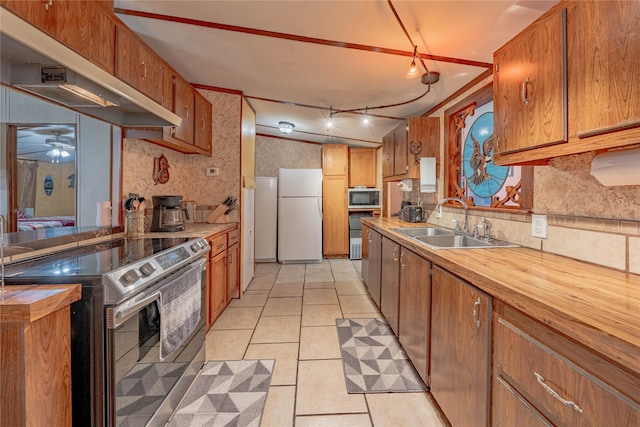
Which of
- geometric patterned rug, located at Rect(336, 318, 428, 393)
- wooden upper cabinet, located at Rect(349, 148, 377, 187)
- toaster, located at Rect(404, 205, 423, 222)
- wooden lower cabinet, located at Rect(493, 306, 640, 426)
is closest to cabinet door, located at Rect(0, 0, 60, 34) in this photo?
wooden lower cabinet, located at Rect(493, 306, 640, 426)

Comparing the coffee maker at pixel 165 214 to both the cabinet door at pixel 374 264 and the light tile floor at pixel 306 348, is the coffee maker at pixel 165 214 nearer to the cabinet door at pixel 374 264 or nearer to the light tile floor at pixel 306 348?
the light tile floor at pixel 306 348

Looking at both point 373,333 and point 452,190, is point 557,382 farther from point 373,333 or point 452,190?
point 452,190

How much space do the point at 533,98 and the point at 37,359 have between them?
2.15 metres

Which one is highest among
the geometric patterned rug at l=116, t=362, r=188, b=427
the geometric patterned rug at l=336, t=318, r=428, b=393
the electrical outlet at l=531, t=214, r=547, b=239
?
the electrical outlet at l=531, t=214, r=547, b=239

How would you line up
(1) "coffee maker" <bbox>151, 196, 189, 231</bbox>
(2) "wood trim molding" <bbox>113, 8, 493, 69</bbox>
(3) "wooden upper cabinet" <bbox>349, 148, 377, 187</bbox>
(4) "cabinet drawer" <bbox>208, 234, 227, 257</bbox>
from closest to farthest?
(2) "wood trim molding" <bbox>113, 8, 493, 69</bbox>, (1) "coffee maker" <bbox>151, 196, 189, 231</bbox>, (4) "cabinet drawer" <bbox>208, 234, 227, 257</bbox>, (3) "wooden upper cabinet" <bbox>349, 148, 377, 187</bbox>

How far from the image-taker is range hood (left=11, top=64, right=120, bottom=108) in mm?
1258

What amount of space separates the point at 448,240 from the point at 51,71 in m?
2.75

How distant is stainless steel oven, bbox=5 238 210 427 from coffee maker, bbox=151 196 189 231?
89 centimetres

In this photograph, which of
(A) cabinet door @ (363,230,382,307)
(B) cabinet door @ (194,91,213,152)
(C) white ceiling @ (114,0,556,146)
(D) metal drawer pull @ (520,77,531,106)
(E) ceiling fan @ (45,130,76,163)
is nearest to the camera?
(D) metal drawer pull @ (520,77,531,106)

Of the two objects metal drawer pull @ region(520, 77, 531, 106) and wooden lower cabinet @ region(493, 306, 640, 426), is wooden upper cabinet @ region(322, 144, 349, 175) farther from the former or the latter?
wooden lower cabinet @ region(493, 306, 640, 426)

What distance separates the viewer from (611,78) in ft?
3.16

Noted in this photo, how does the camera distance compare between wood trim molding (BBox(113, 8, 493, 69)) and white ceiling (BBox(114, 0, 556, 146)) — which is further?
wood trim molding (BBox(113, 8, 493, 69))

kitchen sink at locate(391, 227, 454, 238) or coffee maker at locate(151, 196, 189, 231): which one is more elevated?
coffee maker at locate(151, 196, 189, 231)

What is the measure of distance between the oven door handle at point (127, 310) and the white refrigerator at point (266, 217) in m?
4.03
